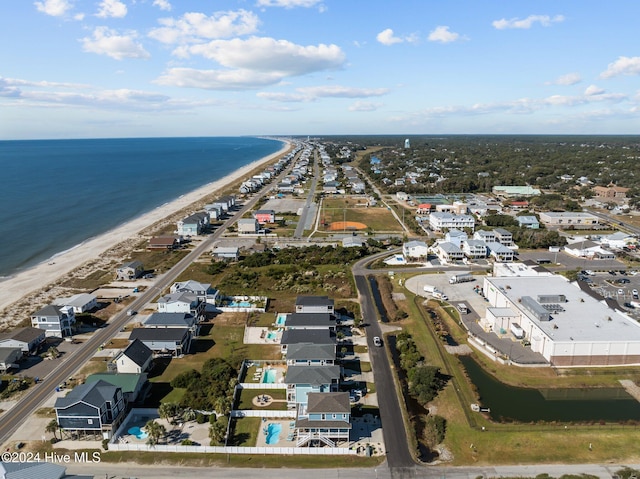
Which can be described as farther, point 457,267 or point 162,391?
point 457,267

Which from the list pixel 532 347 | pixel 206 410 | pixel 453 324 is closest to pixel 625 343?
pixel 532 347

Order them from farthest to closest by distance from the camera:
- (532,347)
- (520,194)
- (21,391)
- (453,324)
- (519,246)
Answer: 1. (520,194)
2. (519,246)
3. (453,324)
4. (532,347)
5. (21,391)

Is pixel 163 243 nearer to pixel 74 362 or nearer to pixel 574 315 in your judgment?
pixel 74 362

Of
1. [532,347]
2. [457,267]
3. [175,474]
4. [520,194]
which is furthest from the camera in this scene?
[520,194]

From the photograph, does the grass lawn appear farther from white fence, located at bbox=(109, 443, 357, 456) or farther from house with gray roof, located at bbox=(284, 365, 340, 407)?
white fence, located at bbox=(109, 443, 357, 456)

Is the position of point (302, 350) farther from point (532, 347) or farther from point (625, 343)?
point (625, 343)

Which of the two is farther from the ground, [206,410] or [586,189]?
[586,189]

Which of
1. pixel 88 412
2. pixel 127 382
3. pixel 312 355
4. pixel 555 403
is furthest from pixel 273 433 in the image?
pixel 555 403
